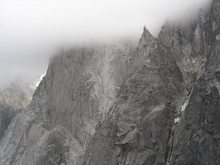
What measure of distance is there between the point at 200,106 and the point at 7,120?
49.6 metres

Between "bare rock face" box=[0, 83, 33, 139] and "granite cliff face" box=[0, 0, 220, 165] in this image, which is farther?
"bare rock face" box=[0, 83, 33, 139]

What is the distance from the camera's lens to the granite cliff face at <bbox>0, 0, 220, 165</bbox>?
102 ft

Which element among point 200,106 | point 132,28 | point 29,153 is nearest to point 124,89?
point 200,106

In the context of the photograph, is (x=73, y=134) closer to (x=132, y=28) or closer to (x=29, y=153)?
(x=29, y=153)

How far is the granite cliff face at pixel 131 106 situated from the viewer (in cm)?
3095

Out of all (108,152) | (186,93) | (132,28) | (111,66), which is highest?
(132,28)

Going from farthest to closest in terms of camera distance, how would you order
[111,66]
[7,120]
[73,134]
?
[7,120] → [111,66] → [73,134]

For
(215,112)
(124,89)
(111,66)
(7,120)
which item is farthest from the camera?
(7,120)

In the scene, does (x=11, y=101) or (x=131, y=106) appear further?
(x=11, y=101)

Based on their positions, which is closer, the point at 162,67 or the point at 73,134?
the point at 162,67

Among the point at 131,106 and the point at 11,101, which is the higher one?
the point at 11,101

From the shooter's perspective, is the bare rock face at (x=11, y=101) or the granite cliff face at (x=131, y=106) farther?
the bare rock face at (x=11, y=101)

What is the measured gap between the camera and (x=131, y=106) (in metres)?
36.2

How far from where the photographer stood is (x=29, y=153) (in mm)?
49594
